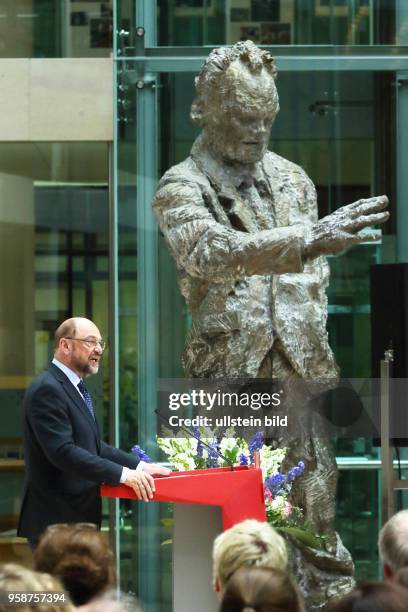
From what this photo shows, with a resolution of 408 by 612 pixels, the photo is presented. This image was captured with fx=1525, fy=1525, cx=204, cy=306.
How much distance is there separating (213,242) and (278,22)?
9.69 feet

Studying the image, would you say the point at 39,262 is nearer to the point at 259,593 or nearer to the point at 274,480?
the point at 274,480

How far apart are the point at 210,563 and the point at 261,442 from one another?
52 centimetres

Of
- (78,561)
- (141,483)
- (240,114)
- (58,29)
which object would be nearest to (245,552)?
(78,561)

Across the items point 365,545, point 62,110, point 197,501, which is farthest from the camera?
point 62,110

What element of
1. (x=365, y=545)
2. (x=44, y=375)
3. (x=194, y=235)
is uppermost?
(x=194, y=235)

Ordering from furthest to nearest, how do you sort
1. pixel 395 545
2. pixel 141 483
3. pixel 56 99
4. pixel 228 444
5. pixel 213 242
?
pixel 56 99
pixel 213 242
pixel 228 444
pixel 141 483
pixel 395 545

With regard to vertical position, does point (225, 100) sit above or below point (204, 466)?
above

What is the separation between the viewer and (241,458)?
5.43 m

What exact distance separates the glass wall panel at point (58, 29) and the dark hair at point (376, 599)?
6.18m

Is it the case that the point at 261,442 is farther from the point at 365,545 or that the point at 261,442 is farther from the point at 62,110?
the point at 62,110

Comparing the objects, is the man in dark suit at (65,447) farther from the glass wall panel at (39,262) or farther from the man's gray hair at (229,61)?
the glass wall panel at (39,262)

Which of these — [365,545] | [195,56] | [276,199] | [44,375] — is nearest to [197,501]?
[44,375]

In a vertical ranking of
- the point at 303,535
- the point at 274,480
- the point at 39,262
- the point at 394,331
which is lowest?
the point at 303,535

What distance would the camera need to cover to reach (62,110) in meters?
8.88
